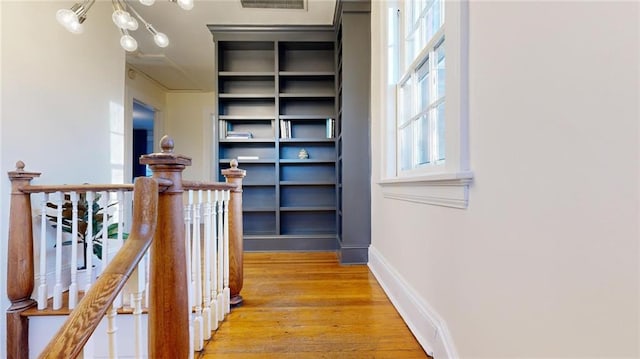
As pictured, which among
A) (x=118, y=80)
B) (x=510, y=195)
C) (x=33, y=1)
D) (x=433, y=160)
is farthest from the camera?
(x=118, y=80)

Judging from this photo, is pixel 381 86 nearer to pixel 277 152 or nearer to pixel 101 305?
pixel 277 152

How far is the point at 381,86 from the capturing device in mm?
2396

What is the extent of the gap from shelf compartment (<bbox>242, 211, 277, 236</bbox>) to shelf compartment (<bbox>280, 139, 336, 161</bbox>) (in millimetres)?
750

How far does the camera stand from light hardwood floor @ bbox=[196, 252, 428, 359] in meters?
1.47

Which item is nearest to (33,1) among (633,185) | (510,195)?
(510,195)

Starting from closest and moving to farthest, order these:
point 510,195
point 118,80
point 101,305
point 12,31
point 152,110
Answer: point 101,305
point 510,195
point 12,31
point 118,80
point 152,110

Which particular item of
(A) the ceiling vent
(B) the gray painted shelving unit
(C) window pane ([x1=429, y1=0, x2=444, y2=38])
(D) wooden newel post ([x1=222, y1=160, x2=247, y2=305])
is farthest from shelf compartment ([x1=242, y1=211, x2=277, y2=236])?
(C) window pane ([x1=429, y1=0, x2=444, y2=38])

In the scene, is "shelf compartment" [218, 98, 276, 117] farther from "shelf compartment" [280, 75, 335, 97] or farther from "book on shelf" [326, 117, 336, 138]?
"book on shelf" [326, 117, 336, 138]

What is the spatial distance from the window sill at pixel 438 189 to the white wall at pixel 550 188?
4 centimetres

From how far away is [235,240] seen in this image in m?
1.99

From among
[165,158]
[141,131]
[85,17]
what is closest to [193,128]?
[85,17]

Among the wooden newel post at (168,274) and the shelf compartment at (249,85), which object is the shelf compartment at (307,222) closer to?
the shelf compartment at (249,85)

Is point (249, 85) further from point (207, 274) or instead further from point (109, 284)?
point (109, 284)

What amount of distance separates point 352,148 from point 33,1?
110 inches
